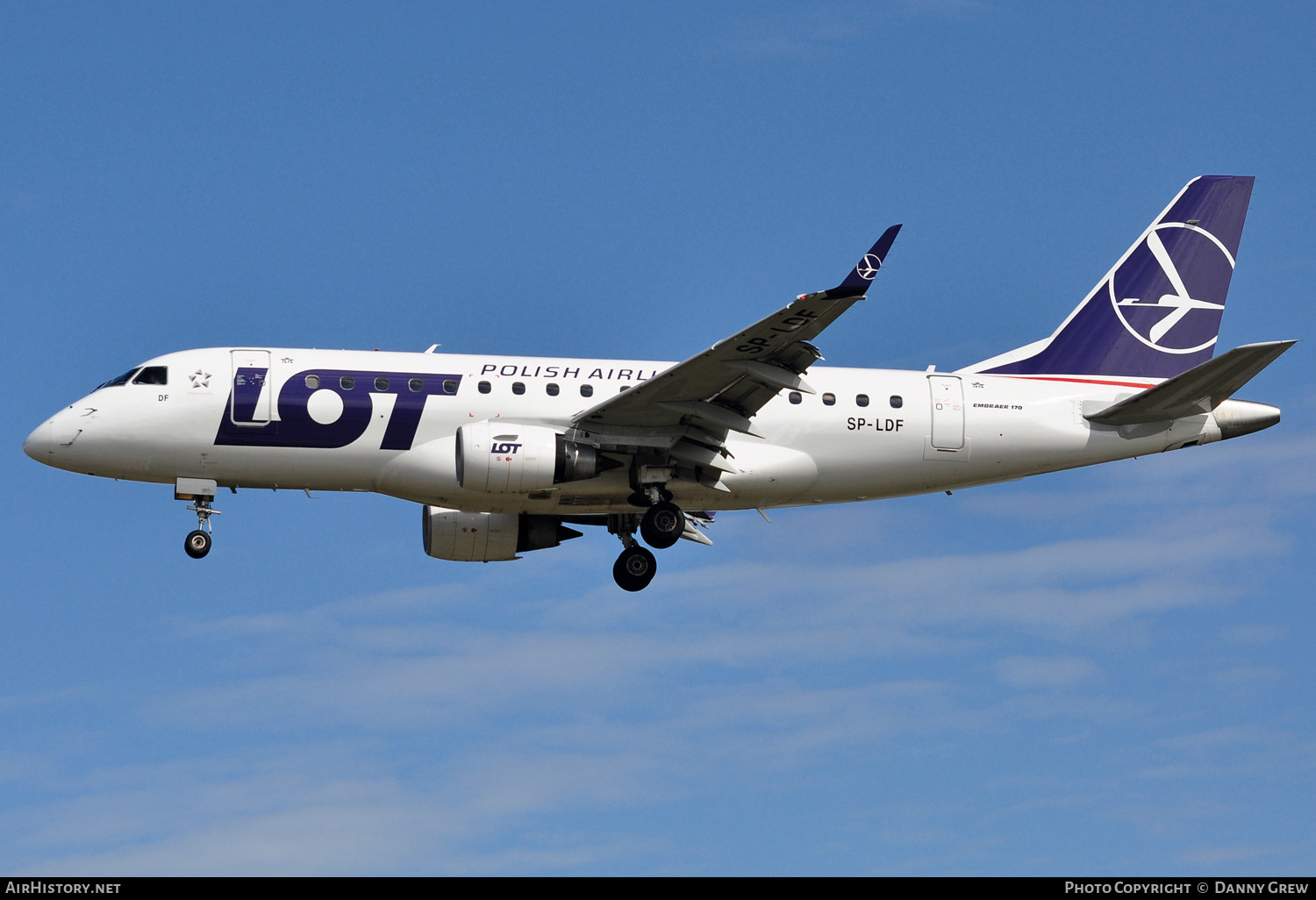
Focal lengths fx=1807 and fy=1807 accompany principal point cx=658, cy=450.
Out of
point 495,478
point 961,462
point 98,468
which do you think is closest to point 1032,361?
point 961,462

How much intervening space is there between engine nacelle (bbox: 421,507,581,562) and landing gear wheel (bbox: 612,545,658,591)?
2120mm

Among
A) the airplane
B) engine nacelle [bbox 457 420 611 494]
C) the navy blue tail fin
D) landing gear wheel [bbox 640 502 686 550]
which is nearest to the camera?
engine nacelle [bbox 457 420 611 494]

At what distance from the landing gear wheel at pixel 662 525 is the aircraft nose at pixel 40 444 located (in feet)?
40.0

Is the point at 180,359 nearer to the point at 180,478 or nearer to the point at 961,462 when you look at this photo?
the point at 180,478

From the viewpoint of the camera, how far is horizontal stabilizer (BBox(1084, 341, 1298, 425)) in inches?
1432

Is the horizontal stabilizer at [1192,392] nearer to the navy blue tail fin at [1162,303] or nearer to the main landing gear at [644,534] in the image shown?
the navy blue tail fin at [1162,303]

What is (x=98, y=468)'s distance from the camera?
36750 millimetres

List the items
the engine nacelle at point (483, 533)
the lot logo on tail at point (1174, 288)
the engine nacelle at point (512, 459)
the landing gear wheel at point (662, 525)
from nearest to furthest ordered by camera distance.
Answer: the engine nacelle at point (512, 459) → the landing gear wheel at point (662, 525) → the engine nacelle at point (483, 533) → the lot logo on tail at point (1174, 288)

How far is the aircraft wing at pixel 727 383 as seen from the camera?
32.4 m

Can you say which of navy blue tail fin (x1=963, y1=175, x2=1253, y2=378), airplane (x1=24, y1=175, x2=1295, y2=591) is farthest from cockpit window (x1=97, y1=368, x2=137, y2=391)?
navy blue tail fin (x1=963, y1=175, x2=1253, y2=378)

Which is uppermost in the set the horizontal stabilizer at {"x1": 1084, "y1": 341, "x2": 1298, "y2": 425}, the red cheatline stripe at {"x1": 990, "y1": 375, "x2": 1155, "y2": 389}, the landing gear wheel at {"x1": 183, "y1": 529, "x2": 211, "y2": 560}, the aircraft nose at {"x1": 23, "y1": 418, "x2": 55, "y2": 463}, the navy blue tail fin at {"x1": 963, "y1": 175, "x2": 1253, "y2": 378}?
the navy blue tail fin at {"x1": 963, "y1": 175, "x2": 1253, "y2": 378}

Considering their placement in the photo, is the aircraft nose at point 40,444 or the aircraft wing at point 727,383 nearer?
the aircraft wing at point 727,383

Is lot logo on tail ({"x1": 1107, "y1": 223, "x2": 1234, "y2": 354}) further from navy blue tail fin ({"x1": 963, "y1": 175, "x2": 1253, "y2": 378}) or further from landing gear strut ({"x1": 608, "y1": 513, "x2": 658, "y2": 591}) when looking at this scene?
landing gear strut ({"x1": 608, "y1": 513, "x2": 658, "y2": 591})

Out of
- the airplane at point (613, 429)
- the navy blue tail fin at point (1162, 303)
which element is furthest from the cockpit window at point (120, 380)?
the navy blue tail fin at point (1162, 303)
